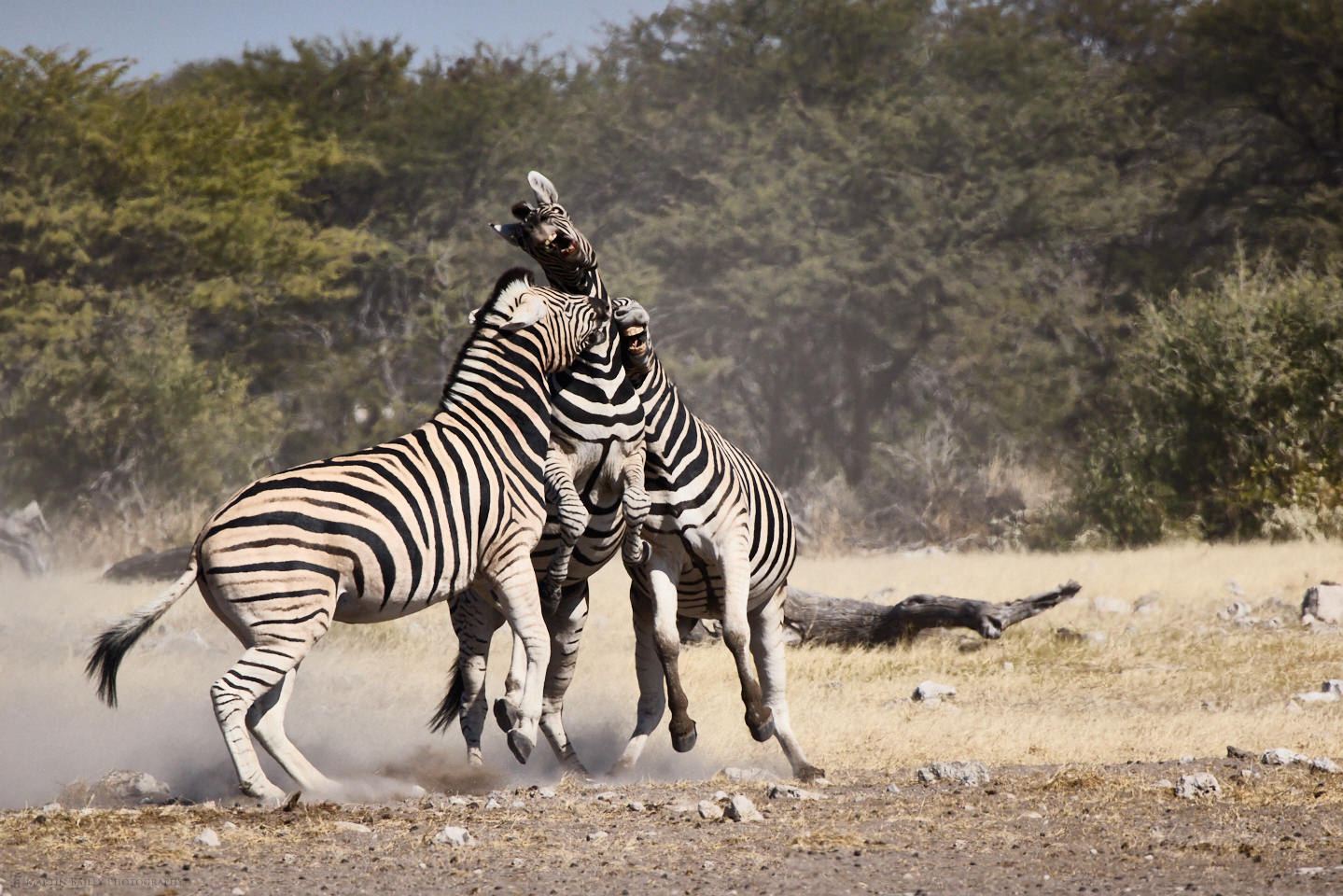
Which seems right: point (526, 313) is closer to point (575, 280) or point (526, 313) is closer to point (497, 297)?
point (497, 297)

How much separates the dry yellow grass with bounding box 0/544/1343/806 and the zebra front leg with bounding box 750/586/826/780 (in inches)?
23.5

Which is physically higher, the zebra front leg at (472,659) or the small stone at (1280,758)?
the zebra front leg at (472,659)

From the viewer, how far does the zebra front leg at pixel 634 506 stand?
228 inches

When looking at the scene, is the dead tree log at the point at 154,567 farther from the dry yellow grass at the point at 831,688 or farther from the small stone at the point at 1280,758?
the small stone at the point at 1280,758

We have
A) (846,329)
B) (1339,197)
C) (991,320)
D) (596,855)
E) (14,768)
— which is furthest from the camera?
(846,329)

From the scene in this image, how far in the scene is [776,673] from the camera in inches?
254

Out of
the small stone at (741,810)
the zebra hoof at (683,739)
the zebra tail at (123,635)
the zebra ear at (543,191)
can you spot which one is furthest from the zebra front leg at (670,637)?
the zebra tail at (123,635)

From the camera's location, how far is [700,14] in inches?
1219

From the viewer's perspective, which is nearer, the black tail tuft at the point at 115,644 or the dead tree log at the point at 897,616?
the black tail tuft at the point at 115,644

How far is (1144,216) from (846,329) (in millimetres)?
6714

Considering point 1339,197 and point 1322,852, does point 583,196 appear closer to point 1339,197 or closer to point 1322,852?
point 1339,197

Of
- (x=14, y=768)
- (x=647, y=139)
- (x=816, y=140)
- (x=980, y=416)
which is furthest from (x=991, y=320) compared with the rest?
(x=14, y=768)

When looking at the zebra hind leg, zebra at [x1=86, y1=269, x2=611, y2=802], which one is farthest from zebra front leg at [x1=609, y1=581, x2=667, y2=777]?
the zebra hind leg

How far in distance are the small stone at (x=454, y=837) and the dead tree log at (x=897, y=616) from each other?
21.6ft
